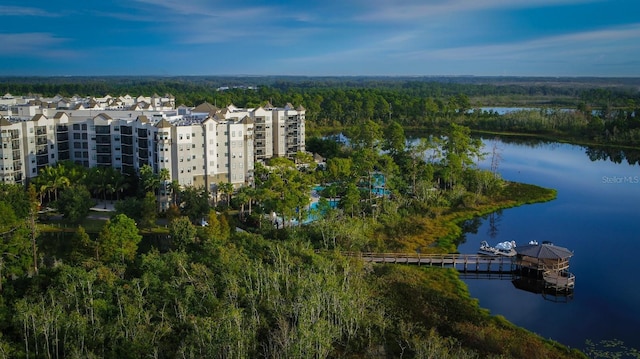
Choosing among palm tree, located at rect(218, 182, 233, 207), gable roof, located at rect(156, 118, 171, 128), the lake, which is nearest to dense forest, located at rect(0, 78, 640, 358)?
Answer: palm tree, located at rect(218, 182, 233, 207)

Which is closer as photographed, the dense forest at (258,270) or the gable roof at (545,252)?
the dense forest at (258,270)

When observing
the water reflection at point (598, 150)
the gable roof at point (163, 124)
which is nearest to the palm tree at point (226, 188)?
the gable roof at point (163, 124)

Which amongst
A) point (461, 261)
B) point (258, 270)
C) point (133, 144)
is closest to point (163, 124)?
point (133, 144)

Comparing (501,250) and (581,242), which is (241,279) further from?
(581,242)

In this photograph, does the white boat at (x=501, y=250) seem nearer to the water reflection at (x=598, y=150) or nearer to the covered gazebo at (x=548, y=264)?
the covered gazebo at (x=548, y=264)

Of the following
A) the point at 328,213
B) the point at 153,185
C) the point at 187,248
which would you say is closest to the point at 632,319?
the point at 328,213

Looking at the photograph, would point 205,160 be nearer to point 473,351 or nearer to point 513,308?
point 513,308
